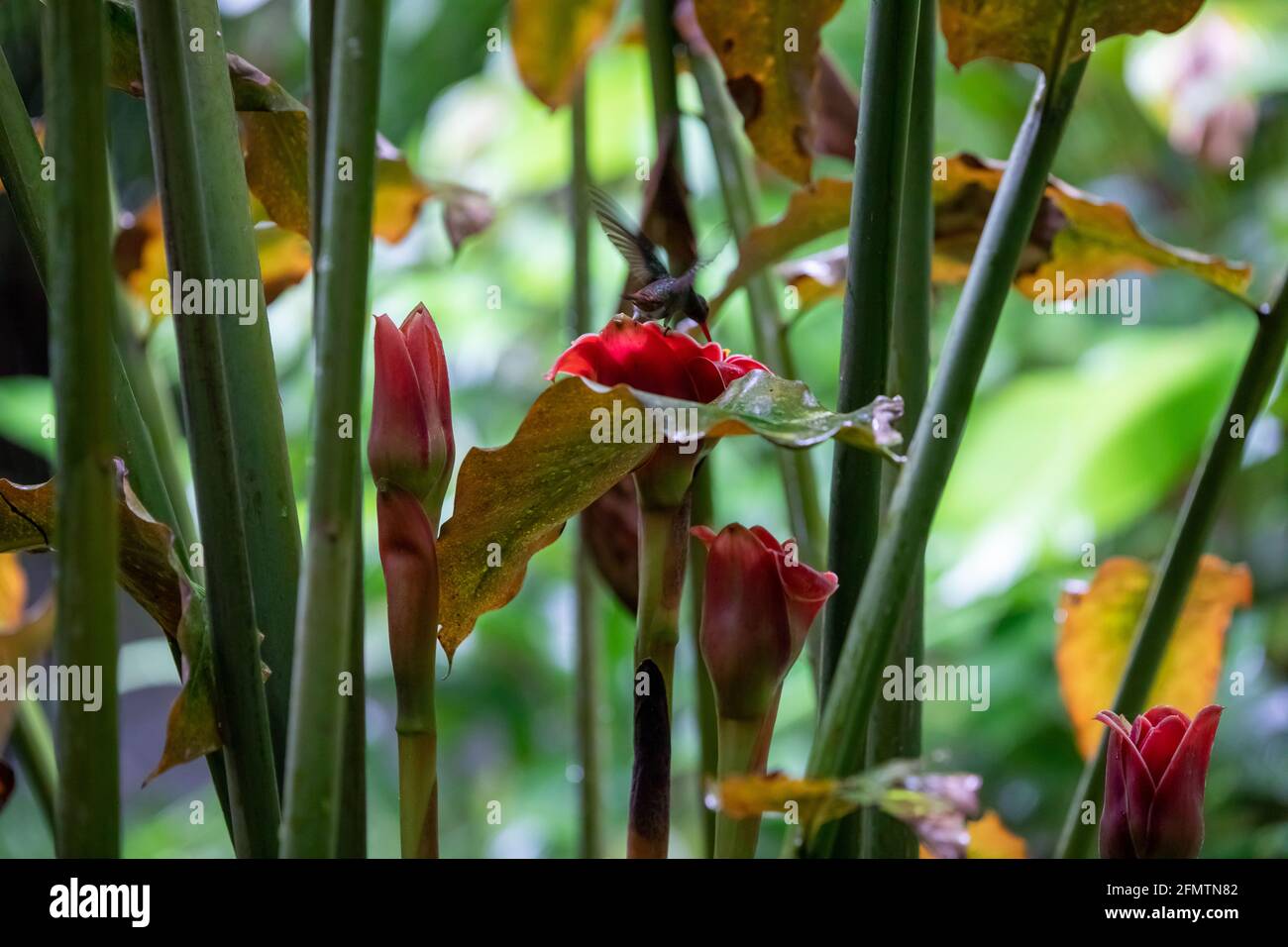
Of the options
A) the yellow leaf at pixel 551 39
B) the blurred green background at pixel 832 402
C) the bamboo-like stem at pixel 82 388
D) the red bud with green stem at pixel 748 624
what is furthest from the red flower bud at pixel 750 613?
the blurred green background at pixel 832 402

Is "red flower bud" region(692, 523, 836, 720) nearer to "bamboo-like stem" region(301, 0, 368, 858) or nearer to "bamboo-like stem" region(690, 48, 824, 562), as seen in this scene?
"bamboo-like stem" region(301, 0, 368, 858)

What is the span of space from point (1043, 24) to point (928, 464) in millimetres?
128

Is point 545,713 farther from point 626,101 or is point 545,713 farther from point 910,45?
point 910,45

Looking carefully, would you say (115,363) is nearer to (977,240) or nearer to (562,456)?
(562,456)

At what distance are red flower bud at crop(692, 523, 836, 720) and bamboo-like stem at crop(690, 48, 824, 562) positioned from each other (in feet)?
0.56

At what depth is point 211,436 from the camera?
0.67 ft

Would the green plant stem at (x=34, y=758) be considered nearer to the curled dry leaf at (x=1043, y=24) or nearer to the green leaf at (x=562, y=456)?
the green leaf at (x=562, y=456)

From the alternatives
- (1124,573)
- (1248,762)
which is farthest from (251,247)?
(1248,762)

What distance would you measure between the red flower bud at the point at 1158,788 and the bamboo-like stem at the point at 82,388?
197mm

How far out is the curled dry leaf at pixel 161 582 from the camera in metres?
0.21

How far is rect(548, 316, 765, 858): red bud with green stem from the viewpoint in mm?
224
